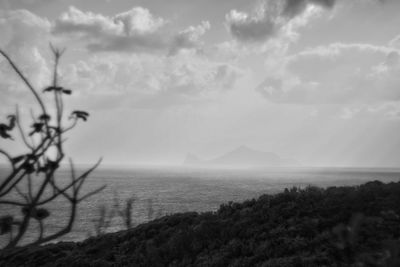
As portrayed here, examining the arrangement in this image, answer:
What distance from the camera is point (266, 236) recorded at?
13664 millimetres

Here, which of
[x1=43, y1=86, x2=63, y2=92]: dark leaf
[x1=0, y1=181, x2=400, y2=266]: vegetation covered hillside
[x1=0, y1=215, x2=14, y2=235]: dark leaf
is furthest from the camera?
[x1=0, y1=181, x2=400, y2=266]: vegetation covered hillside

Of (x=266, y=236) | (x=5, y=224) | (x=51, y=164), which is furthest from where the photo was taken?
(x=266, y=236)

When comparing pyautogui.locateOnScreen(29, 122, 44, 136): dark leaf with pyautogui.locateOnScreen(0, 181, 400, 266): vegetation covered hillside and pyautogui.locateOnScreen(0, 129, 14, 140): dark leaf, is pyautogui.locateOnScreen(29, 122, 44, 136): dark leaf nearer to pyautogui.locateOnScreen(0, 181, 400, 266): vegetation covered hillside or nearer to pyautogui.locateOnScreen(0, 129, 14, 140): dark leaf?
pyautogui.locateOnScreen(0, 129, 14, 140): dark leaf

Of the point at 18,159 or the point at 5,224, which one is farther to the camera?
the point at 5,224

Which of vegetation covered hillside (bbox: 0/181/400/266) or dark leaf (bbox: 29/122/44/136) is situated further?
vegetation covered hillside (bbox: 0/181/400/266)

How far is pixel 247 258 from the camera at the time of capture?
40.1ft

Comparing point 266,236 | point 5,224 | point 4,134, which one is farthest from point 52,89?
point 266,236

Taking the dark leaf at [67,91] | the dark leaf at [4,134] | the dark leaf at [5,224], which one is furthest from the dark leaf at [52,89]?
the dark leaf at [5,224]

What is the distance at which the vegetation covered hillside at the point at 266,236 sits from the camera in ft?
37.1

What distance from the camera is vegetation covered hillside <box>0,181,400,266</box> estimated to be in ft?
37.1

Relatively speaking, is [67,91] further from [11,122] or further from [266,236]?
[266,236]

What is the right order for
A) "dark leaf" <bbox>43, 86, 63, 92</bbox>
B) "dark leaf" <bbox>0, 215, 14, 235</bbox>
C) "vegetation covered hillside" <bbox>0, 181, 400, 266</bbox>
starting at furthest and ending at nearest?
"vegetation covered hillside" <bbox>0, 181, 400, 266</bbox>, "dark leaf" <bbox>0, 215, 14, 235</bbox>, "dark leaf" <bbox>43, 86, 63, 92</bbox>

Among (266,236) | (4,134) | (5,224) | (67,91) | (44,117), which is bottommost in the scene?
(266,236)

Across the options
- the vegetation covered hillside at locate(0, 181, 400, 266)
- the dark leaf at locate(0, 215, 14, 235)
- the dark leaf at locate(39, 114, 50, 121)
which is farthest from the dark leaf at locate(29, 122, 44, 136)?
the vegetation covered hillside at locate(0, 181, 400, 266)
